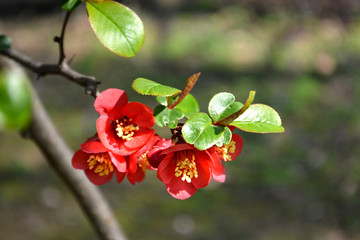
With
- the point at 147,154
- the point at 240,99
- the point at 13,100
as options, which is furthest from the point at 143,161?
the point at 240,99

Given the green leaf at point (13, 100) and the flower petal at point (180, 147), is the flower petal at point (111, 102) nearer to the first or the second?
the flower petal at point (180, 147)

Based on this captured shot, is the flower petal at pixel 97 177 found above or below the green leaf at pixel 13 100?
below

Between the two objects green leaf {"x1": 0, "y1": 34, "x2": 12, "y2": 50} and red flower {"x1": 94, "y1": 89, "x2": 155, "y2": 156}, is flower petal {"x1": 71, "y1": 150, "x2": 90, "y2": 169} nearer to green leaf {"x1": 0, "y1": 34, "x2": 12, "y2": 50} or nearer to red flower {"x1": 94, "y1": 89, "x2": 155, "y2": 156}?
red flower {"x1": 94, "y1": 89, "x2": 155, "y2": 156}

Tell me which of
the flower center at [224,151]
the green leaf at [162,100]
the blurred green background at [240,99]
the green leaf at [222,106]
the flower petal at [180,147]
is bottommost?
the blurred green background at [240,99]

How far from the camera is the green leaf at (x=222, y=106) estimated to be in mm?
566

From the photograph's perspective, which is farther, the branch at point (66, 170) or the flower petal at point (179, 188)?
the branch at point (66, 170)

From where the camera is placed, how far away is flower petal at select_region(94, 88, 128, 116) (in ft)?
1.89

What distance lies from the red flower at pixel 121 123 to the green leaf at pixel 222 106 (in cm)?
9

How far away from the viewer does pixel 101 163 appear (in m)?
0.63

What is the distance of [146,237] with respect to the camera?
218cm

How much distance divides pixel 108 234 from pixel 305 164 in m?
1.94

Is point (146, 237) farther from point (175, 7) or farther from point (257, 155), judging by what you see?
point (175, 7)

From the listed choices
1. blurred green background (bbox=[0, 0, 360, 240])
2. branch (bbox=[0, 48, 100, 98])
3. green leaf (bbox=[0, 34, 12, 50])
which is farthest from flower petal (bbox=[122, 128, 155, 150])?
blurred green background (bbox=[0, 0, 360, 240])

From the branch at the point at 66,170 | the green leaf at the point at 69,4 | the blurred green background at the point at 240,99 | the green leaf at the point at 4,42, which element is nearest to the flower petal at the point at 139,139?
the green leaf at the point at 69,4
